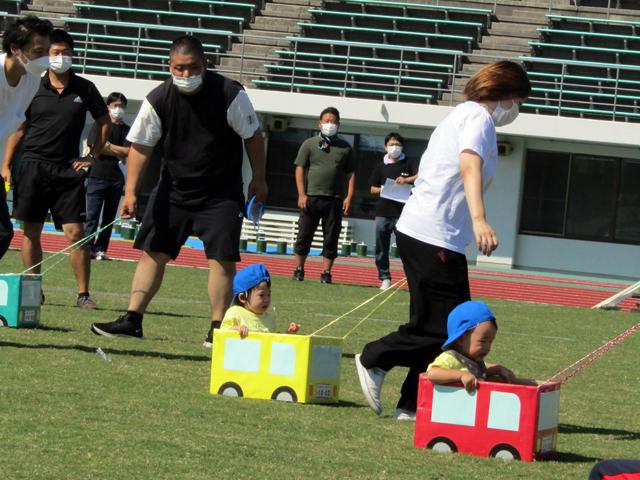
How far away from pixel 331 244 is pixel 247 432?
36.0 feet

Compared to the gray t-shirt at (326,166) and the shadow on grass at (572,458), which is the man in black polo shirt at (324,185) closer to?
the gray t-shirt at (326,166)

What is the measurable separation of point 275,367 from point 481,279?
14.4 meters

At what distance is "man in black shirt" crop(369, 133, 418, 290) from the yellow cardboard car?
31.7ft

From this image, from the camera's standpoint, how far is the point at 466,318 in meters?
5.96

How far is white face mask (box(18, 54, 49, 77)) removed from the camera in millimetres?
7770

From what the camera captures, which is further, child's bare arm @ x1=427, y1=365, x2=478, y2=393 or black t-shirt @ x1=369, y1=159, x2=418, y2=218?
black t-shirt @ x1=369, y1=159, x2=418, y2=218

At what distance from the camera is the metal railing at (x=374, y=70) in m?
26.9

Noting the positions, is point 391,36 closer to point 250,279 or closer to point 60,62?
point 60,62

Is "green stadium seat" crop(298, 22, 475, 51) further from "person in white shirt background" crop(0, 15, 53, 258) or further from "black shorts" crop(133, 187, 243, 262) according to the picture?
"person in white shirt background" crop(0, 15, 53, 258)

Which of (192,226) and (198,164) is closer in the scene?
(198,164)

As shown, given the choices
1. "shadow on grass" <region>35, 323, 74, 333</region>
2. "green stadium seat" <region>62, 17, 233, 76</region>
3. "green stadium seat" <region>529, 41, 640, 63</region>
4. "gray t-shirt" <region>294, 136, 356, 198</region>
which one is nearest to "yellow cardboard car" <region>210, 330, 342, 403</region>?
"shadow on grass" <region>35, 323, 74, 333</region>

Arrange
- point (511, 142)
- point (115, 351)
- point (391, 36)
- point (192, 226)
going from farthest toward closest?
point (391, 36)
point (511, 142)
point (192, 226)
point (115, 351)

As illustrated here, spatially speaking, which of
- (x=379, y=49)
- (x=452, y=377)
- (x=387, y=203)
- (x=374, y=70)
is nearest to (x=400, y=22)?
(x=379, y=49)

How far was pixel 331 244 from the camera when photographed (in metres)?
16.6
